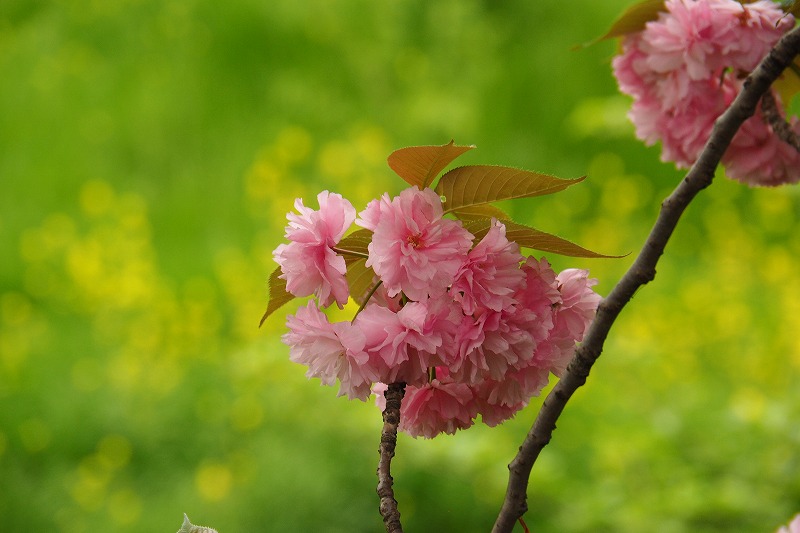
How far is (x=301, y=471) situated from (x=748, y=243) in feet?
5.36

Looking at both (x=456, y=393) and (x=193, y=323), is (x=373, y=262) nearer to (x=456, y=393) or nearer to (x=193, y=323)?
(x=456, y=393)

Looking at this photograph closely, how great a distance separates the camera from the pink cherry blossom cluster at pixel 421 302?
0.44 meters

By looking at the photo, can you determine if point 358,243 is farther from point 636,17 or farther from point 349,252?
point 636,17

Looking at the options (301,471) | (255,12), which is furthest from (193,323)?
(255,12)

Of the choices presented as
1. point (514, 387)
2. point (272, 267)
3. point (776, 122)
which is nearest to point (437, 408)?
point (514, 387)

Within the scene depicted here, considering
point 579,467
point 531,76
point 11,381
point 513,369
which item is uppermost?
point 531,76

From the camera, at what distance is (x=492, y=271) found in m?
0.44

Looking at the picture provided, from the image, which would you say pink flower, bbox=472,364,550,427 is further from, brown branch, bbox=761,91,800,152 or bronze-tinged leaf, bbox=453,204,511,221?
brown branch, bbox=761,91,800,152

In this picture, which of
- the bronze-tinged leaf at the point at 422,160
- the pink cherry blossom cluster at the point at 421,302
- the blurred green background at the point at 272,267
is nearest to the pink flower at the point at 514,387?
the pink cherry blossom cluster at the point at 421,302

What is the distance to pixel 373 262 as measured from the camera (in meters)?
0.44

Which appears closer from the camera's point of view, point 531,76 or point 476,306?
point 476,306

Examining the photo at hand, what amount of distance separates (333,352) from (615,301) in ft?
0.47

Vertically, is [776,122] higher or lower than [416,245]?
higher

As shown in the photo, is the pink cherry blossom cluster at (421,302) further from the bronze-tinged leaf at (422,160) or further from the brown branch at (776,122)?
the brown branch at (776,122)
